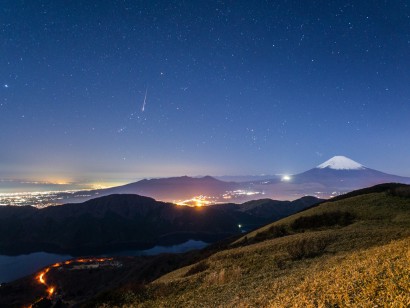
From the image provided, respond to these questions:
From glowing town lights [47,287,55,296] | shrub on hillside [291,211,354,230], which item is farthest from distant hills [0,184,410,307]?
glowing town lights [47,287,55,296]

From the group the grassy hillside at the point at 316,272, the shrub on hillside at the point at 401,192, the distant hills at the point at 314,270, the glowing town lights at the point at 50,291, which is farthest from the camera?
the glowing town lights at the point at 50,291

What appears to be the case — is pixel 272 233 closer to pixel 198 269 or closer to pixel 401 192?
pixel 198 269

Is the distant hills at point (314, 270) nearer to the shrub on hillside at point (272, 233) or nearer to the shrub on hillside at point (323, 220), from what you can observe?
the shrub on hillside at point (323, 220)

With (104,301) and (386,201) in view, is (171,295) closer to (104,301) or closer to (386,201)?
(104,301)

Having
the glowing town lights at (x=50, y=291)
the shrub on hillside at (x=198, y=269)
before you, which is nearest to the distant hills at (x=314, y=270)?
the shrub on hillside at (x=198, y=269)

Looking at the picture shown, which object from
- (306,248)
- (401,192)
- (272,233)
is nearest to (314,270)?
(306,248)

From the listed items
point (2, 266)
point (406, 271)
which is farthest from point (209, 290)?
point (2, 266)

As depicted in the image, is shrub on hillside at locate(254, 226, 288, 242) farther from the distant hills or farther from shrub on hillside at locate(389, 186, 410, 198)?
shrub on hillside at locate(389, 186, 410, 198)
